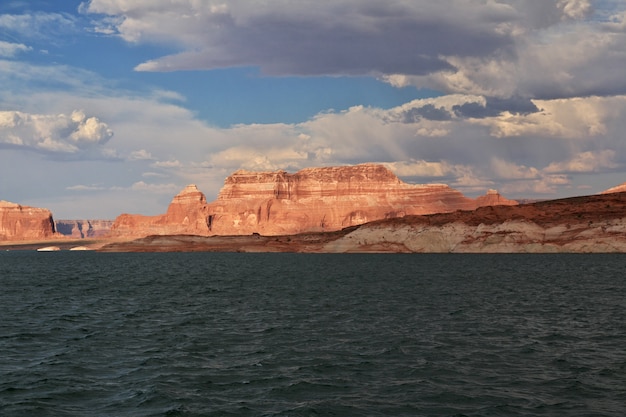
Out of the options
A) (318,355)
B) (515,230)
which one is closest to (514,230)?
(515,230)

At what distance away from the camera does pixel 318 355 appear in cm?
2859

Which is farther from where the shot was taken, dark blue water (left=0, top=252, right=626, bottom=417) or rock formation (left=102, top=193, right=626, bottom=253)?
rock formation (left=102, top=193, right=626, bottom=253)

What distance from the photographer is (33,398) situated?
2177 centimetres

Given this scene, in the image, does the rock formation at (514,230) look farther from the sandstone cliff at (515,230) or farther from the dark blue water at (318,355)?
the dark blue water at (318,355)

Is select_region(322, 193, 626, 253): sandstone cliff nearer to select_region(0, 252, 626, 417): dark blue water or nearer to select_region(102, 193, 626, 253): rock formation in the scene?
select_region(102, 193, 626, 253): rock formation

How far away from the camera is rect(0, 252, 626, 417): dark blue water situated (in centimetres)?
2098

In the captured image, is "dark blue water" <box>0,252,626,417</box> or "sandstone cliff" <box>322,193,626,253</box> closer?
"dark blue water" <box>0,252,626,417</box>

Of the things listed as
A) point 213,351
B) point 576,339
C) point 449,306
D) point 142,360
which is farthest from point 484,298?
point 142,360

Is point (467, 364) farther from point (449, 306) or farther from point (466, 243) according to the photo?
point (466, 243)

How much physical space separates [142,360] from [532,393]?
15717 mm

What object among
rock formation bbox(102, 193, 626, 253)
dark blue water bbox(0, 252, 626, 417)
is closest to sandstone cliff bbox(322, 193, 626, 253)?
rock formation bbox(102, 193, 626, 253)

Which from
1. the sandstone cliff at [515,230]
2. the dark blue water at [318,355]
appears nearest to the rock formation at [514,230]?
the sandstone cliff at [515,230]

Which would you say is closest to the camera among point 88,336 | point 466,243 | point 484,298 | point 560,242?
point 88,336

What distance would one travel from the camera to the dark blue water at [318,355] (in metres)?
21.0
